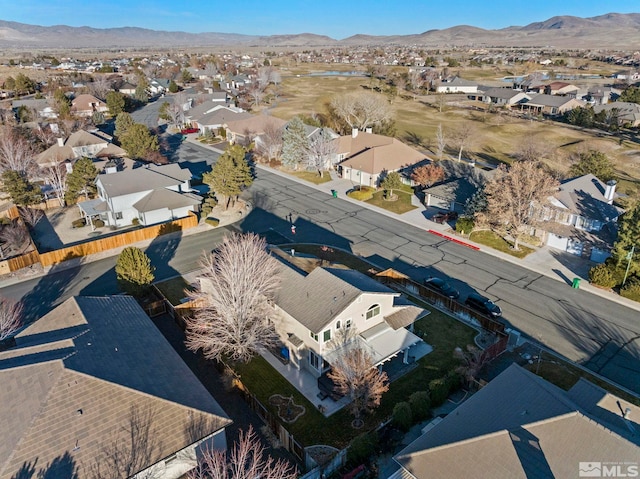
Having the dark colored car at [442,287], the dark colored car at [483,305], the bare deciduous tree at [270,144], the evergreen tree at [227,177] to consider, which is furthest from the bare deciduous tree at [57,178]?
the dark colored car at [483,305]

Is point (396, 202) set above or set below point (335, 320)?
below

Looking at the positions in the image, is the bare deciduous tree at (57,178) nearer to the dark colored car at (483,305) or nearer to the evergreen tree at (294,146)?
the evergreen tree at (294,146)

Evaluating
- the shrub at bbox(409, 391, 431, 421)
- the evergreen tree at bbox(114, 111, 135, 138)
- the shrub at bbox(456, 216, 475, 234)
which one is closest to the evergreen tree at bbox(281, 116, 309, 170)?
the shrub at bbox(456, 216, 475, 234)

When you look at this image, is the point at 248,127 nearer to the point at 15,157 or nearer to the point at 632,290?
the point at 15,157

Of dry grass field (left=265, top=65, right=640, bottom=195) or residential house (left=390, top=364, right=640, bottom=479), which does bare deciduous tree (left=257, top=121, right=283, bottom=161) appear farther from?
residential house (left=390, top=364, right=640, bottom=479)

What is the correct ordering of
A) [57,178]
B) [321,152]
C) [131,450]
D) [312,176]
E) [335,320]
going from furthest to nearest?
[312,176] → [321,152] → [57,178] → [335,320] → [131,450]

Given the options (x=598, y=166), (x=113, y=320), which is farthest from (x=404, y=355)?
(x=598, y=166)

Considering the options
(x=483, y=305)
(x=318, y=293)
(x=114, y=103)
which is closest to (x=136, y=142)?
(x=114, y=103)
